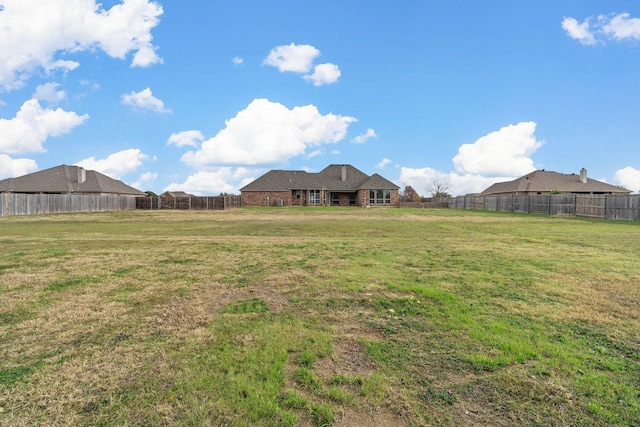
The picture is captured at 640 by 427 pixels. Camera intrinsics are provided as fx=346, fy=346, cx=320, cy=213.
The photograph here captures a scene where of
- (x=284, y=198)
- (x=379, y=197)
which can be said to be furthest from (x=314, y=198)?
(x=379, y=197)

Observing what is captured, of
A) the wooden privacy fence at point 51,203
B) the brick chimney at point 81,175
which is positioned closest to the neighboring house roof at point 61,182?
the brick chimney at point 81,175

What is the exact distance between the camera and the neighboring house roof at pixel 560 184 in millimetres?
47031

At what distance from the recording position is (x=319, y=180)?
5219cm

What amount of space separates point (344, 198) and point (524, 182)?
1016 inches

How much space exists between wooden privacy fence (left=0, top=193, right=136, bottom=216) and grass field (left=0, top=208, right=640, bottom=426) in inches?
1103

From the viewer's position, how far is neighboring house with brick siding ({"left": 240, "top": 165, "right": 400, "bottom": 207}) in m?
48.6

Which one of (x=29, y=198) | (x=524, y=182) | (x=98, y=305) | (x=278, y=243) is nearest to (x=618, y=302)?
(x=98, y=305)

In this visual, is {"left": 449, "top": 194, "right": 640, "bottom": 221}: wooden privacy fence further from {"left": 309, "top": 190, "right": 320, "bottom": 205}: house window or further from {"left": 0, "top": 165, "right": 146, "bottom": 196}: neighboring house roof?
{"left": 0, "top": 165, "right": 146, "bottom": 196}: neighboring house roof

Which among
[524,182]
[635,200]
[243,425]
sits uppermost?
[524,182]

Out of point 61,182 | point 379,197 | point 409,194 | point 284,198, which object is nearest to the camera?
point 61,182

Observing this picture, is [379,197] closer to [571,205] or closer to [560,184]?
[571,205]

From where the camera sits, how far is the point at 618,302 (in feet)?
16.9

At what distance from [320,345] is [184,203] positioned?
140 feet

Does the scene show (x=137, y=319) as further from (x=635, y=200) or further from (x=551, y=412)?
(x=635, y=200)
